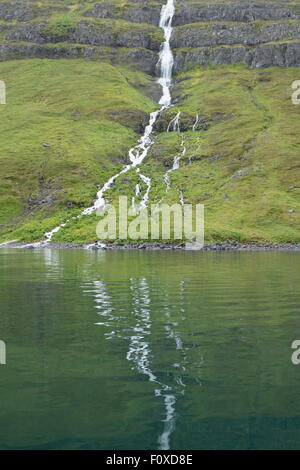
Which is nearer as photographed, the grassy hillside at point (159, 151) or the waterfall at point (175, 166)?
the grassy hillside at point (159, 151)

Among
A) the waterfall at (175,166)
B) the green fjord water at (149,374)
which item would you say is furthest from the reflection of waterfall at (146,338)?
the waterfall at (175,166)

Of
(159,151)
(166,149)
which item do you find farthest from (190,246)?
(166,149)

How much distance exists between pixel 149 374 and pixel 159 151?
437 ft

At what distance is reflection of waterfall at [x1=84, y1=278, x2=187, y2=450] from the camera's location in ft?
31.3

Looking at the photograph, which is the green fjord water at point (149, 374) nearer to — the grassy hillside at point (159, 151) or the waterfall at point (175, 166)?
the grassy hillside at point (159, 151)

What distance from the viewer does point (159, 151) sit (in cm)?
14138

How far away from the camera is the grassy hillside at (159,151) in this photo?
345 ft

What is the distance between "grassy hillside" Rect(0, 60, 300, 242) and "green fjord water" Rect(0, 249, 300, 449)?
2672 inches

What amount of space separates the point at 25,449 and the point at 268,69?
207950 mm

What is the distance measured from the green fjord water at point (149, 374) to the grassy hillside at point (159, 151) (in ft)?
223

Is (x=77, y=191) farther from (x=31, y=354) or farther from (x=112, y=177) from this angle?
(x=31, y=354)

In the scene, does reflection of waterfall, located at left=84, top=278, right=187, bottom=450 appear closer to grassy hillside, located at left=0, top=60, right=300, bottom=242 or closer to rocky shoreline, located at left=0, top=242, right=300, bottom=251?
rocky shoreline, located at left=0, top=242, right=300, bottom=251

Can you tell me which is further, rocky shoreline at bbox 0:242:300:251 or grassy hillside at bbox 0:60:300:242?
grassy hillside at bbox 0:60:300:242

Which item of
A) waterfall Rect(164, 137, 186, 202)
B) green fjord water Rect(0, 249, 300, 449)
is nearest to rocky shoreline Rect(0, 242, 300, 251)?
waterfall Rect(164, 137, 186, 202)
